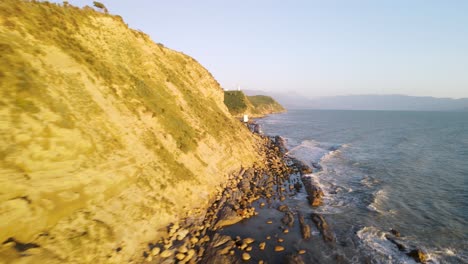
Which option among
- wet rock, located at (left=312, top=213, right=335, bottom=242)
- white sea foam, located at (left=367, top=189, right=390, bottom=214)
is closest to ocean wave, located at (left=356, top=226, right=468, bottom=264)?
wet rock, located at (left=312, top=213, right=335, bottom=242)

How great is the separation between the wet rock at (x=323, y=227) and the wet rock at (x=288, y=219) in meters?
2.08

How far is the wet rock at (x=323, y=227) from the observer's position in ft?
66.4

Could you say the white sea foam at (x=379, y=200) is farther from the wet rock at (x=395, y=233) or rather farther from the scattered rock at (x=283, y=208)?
the scattered rock at (x=283, y=208)

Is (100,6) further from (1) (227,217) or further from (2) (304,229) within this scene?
(2) (304,229)

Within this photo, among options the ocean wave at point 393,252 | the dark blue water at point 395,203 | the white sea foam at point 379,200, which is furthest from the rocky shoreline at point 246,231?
the white sea foam at point 379,200

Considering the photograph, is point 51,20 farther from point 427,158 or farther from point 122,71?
point 427,158

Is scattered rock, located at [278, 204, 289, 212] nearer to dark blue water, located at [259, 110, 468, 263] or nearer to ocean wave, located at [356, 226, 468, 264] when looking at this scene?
dark blue water, located at [259, 110, 468, 263]

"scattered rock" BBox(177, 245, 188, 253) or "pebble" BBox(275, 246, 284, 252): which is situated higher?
→ "scattered rock" BBox(177, 245, 188, 253)

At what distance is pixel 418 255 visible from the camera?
17766mm

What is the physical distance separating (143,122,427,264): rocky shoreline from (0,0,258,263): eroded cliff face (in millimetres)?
1575

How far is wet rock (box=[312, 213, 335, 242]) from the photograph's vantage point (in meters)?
20.2

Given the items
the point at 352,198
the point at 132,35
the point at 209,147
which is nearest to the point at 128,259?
the point at 209,147

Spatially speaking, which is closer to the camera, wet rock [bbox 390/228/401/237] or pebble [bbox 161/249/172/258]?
pebble [bbox 161/249/172/258]

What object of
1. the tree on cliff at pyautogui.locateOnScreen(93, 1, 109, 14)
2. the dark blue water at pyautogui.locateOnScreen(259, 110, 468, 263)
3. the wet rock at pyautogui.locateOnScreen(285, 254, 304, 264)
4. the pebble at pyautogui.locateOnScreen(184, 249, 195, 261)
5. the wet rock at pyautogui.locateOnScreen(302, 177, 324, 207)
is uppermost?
the tree on cliff at pyautogui.locateOnScreen(93, 1, 109, 14)
